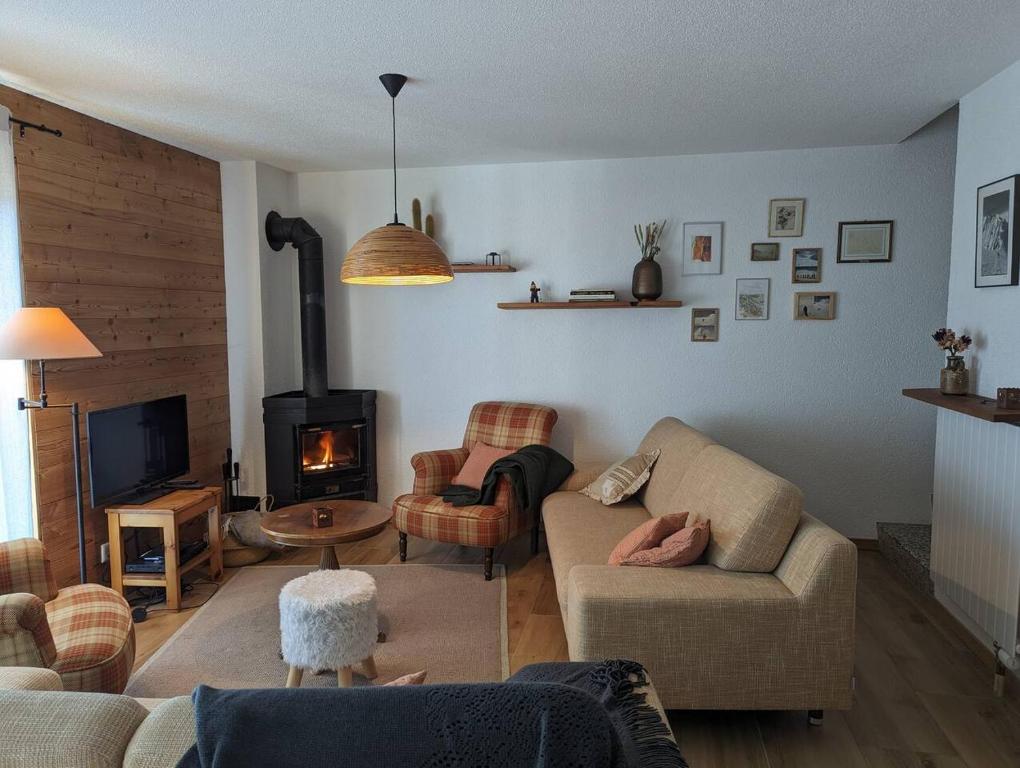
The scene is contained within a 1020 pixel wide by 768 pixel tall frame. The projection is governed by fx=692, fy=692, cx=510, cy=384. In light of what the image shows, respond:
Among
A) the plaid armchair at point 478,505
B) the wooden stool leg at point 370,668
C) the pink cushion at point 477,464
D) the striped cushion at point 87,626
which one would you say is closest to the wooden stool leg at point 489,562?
the plaid armchair at point 478,505

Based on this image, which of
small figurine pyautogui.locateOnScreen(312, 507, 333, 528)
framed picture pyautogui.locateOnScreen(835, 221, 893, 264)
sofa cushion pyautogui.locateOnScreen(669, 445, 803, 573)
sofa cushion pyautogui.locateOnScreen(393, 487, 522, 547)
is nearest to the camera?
sofa cushion pyautogui.locateOnScreen(669, 445, 803, 573)

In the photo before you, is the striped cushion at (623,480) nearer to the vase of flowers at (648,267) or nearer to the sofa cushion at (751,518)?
the sofa cushion at (751,518)

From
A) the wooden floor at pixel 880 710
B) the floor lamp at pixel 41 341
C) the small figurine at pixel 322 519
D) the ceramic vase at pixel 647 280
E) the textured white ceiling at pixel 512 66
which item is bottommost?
the wooden floor at pixel 880 710

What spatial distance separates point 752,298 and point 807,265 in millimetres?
380

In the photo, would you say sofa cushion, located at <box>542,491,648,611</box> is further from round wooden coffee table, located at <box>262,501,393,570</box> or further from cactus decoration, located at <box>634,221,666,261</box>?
cactus decoration, located at <box>634,221,666,261</box>

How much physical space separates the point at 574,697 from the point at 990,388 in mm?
2832

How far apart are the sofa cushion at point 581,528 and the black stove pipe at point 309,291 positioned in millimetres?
1831

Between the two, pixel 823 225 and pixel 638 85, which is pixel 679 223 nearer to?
pixel 823 225

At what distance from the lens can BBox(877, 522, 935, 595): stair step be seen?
11.8 ft

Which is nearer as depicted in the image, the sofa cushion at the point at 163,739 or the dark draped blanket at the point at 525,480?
the sofa cushion at the point at 163,739

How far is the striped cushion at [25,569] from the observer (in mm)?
2529

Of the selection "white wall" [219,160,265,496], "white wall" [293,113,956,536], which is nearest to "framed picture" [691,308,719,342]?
"white wall" [293,113,956,536]

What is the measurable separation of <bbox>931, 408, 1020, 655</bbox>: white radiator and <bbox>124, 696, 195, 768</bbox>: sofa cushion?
291 centimetres

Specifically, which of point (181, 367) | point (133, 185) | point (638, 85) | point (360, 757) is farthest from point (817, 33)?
point (181, 367)
